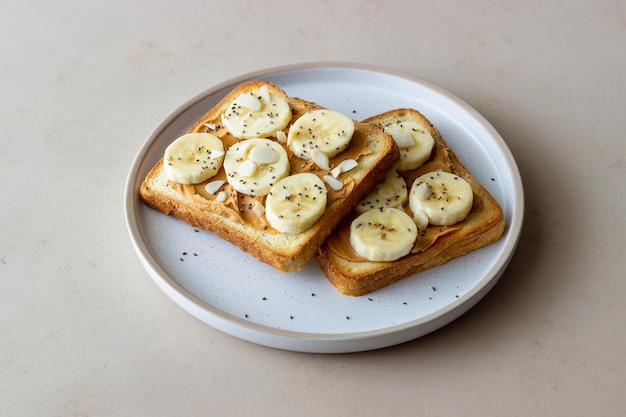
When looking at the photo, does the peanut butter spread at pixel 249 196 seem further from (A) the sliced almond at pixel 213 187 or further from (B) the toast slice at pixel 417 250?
(B) the toast slice at pixel 417 250

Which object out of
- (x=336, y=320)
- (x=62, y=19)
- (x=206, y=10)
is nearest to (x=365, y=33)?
(x=206, y=10)

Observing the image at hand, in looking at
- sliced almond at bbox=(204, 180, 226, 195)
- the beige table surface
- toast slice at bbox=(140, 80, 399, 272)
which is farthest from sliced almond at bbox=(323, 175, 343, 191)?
the beige table surface

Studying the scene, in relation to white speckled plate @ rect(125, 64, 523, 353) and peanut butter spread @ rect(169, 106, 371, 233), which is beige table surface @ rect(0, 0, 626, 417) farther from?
peanut butter spread @ rect(169, 106, 371, 233)

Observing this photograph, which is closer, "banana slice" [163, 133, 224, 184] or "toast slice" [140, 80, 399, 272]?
"toast slice" [140, 80, 399, 272]

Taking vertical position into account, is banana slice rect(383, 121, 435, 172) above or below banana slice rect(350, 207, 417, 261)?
above

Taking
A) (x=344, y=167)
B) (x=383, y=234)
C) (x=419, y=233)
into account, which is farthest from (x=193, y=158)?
(x=419, y=233)

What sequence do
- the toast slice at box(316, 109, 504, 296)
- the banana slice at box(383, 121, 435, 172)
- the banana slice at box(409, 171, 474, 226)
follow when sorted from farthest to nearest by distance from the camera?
1. the banana slice at box(383, 121, 435, 172)
2. the banana slice at box(409, 171, 474, 226)
3. the toast slice at box(316, 109, 504, 296)

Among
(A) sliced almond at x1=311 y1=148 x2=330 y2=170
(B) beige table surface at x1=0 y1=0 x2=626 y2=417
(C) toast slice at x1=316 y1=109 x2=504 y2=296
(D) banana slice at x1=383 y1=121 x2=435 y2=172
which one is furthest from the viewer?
(D) banana slice at x1=383 y1=121 x2=435 y2=172
